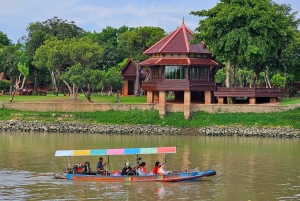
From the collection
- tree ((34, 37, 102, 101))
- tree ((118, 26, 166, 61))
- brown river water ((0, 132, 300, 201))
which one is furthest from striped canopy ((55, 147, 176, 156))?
tree ((118, 26, 166, 61))

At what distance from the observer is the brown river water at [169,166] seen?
32469 millimetres

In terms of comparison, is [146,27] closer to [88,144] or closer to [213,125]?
[213,125]

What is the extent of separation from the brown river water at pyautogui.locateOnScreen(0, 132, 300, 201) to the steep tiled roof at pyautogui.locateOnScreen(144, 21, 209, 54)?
42.1 feet

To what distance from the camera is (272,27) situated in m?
64.4

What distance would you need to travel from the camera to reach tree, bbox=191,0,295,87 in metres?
64.1

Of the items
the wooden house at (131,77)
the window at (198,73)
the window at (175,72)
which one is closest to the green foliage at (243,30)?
the window at (198,73)

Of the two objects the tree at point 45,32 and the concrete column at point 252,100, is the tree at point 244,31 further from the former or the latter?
the tree at point 45,32

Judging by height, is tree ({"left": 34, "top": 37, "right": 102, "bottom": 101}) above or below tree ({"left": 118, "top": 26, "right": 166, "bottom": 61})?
below

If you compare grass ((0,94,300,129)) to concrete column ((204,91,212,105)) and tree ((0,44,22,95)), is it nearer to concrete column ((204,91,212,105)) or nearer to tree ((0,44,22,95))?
concrete column ((204,91,212,105))

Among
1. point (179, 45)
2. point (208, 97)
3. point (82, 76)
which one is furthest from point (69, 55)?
point (208, 97)

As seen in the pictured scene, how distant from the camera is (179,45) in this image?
2741 inches

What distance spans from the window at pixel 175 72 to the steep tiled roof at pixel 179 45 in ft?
6.27

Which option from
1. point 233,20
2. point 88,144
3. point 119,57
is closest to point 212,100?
point 233,20

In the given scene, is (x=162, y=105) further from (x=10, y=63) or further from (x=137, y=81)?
(x=10, y=63)
